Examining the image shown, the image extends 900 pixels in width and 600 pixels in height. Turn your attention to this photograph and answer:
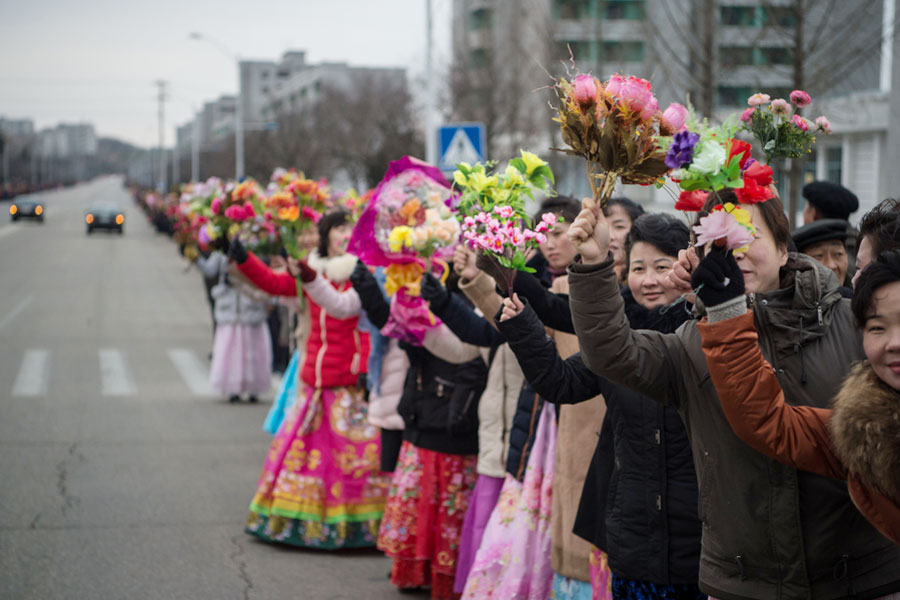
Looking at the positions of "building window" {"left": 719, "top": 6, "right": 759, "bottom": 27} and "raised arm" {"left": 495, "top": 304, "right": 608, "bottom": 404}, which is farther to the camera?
"building window" {"left": 719, "top": 6, "right": 759, "bottom": 27}

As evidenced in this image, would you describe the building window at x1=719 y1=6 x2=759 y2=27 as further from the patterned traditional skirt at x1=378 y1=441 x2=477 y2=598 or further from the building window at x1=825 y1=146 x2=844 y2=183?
the building window at x1=825 y1=146 x2=844 y2=183

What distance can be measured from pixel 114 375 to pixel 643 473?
1301 cm

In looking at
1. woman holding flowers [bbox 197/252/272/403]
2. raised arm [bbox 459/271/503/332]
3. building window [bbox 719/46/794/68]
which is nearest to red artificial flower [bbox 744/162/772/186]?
raised arm [bbox 459/271/503/332]

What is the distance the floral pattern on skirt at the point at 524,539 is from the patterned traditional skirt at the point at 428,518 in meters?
0.79

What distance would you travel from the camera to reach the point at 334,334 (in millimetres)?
7461

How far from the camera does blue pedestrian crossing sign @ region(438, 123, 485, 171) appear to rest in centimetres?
1404

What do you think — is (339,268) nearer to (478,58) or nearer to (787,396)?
(787,396)

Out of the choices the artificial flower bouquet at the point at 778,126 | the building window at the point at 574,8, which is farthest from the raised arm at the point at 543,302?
the building window at the point at 574,8

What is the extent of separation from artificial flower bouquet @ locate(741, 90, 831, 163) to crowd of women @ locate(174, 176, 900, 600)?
0.39m

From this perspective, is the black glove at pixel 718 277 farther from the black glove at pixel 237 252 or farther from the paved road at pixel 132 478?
the black glove at pixel 237 252

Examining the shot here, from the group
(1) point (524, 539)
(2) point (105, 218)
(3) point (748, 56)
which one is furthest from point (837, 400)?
(2) point (105, 218)

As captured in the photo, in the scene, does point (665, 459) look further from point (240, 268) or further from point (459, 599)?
point (240, 268)

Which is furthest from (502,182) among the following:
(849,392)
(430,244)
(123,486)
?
(123,486)

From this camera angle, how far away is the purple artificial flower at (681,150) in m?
2.67
